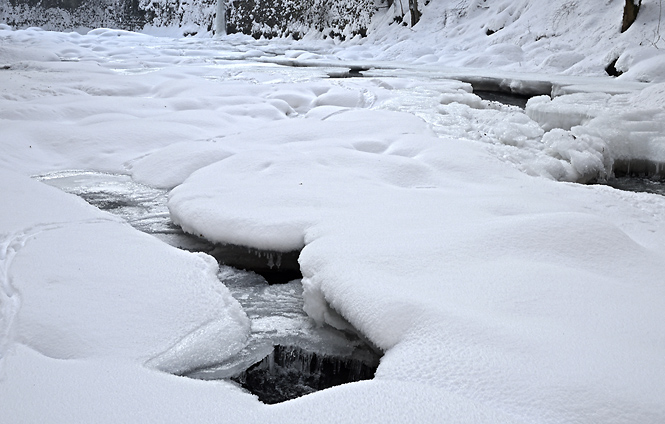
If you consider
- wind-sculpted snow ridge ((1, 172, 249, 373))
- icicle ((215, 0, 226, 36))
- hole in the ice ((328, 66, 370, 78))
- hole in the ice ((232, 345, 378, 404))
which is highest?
icicle ((215, 0, 226, 36))

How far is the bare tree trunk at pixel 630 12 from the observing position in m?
7.87

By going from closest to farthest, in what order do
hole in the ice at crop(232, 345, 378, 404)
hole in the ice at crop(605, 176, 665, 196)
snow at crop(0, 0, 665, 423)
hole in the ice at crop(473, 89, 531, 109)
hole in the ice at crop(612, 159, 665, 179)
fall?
snow at crop(0, 0, 665, 423)
hole in the ice at crop(232, 345, 378, 404)
hole in the ice at crop(605, 176, 665, 196)
hole in the ice at crop(612, 159, 665, 179)
hole in the ice at crop(473, 89, 531, 109)

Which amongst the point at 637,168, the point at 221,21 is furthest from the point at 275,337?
the point at 221,21

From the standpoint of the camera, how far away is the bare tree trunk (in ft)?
25.8

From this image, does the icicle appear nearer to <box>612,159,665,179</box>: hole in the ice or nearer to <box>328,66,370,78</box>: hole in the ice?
<box>328,66,370,78</box>: hole in the ice

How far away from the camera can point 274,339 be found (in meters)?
1.74

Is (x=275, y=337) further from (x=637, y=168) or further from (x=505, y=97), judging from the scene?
(x=505, y=97)

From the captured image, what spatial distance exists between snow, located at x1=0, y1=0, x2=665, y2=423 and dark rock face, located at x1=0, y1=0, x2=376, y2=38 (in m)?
13.4

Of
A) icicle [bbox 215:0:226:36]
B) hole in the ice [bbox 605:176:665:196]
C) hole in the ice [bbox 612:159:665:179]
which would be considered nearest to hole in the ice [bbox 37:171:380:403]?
hole in the ice [bbox 605:176:665:196]

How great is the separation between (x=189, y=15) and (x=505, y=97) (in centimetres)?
2082

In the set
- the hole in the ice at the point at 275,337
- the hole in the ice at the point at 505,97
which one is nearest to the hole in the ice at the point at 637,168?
the hole in the ice at the point at 505,97

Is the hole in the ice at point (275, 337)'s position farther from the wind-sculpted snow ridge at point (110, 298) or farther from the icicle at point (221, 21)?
the icicle at point (221, 21)

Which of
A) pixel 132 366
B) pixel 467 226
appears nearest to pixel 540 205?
pixel 467 226

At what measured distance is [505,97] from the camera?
665 cm
